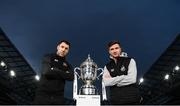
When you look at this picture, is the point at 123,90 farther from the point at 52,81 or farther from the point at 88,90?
the point at 52,81

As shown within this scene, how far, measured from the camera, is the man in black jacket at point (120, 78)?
4.77 metres

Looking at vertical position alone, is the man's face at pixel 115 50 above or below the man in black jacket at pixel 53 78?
above

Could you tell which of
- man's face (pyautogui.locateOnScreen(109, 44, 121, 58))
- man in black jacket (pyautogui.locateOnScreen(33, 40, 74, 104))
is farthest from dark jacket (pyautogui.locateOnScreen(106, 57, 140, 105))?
man in black jacket (pyautogui.locateOnScreen(33, 40, 74, 104))

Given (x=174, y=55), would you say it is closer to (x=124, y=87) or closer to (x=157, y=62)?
(x=157, y=62)

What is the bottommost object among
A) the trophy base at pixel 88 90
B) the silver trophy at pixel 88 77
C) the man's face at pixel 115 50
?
the trophy base at pixel 88 90

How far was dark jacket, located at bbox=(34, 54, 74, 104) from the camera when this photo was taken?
4852mm

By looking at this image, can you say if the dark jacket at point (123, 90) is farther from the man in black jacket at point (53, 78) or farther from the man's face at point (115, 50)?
the man in black jacket at point (53, 78)

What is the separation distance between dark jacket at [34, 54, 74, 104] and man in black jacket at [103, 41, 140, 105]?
66cm

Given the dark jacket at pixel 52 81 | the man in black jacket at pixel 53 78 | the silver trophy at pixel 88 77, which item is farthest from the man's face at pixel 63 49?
the silver trophy at pixel 88 77

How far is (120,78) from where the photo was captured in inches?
189

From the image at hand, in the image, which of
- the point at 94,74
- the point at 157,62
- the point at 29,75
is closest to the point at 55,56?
the point at 94,74

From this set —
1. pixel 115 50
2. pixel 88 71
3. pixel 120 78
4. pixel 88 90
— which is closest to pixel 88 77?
pixel 88 71

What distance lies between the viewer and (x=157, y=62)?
98.5 ft

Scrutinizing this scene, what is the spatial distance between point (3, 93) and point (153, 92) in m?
15.8
